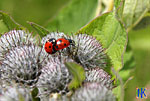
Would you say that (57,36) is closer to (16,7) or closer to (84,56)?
(84,56)

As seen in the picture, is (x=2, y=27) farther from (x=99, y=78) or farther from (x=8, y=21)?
(x=99, y=78)

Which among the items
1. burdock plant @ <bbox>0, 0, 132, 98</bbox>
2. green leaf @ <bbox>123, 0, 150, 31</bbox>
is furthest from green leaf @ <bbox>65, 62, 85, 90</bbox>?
green leaf @ <bbox>123, 0, 150, 31</bbox>

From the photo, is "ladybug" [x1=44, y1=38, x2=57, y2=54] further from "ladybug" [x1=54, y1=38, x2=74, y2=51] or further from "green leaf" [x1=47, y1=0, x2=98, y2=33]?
"green leaf" [x1=47, y1=0, x2=98, y2=33]

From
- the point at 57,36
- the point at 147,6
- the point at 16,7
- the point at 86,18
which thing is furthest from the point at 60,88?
the point at 16,7

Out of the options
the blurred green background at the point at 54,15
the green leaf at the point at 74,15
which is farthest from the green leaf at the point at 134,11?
the green leaf at the point at 74,15

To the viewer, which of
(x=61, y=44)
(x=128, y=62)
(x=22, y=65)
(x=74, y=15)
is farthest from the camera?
(x=74, y=15)

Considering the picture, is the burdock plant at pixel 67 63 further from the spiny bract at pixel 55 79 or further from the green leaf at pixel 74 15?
the green leaf at pixel 74 15

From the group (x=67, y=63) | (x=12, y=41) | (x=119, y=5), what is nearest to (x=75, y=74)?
(x=67, y=63)
